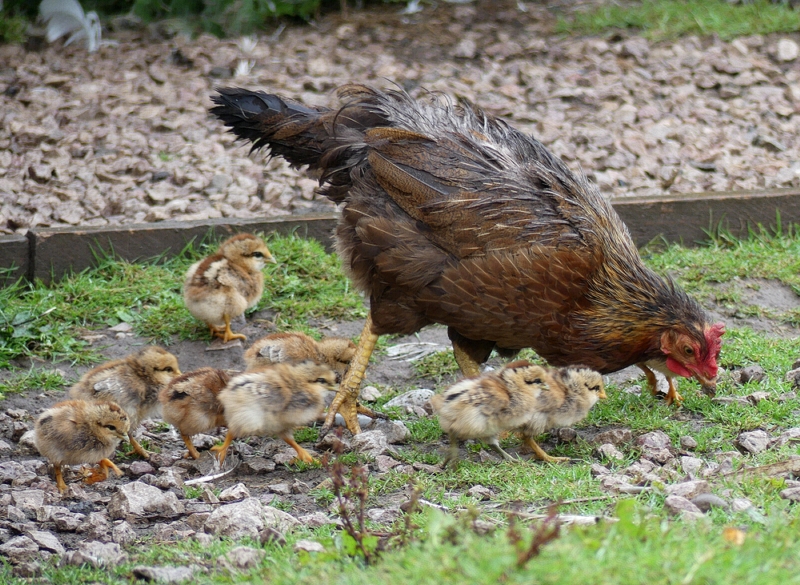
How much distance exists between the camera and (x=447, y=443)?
4969mm

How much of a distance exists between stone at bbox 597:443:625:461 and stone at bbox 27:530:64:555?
8.08ft

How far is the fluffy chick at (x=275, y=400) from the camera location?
4.57 metres

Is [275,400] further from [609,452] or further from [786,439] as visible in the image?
[786,439]

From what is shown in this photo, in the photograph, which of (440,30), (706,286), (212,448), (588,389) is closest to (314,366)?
(212,448)

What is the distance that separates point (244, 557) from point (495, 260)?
6.52 ft

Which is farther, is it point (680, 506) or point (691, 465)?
point (691, 465)

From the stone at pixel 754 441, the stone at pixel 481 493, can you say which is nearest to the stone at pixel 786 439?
the stone at pixel 754 441

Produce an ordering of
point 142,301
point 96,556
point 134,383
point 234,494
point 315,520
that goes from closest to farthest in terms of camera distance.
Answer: point 96,556
point 315,520
point 234,494
point 134,383
point 142,301

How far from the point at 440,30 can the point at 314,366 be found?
21.0 feet

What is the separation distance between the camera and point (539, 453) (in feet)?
15.2

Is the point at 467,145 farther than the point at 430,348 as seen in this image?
No

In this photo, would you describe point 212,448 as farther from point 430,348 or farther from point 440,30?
point 440,30

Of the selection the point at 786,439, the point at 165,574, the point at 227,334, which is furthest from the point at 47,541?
the point at 786,439

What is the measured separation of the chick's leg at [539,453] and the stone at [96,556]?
2.01m
